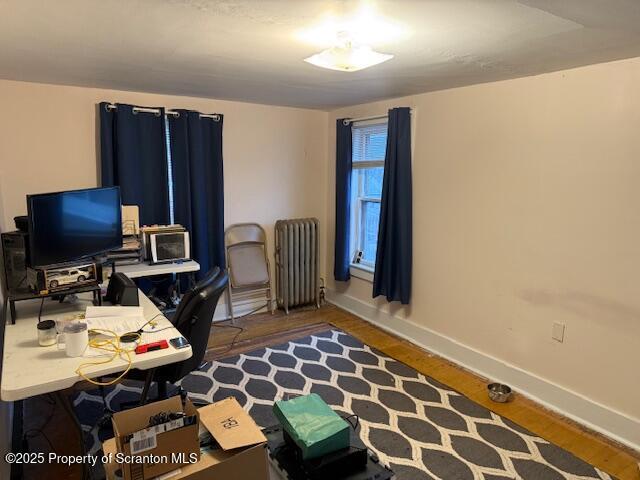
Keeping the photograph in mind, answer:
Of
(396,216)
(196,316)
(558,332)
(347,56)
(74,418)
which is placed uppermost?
(347,56)

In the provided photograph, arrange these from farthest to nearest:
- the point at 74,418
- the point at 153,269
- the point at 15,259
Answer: the point at 153,269 < the point at 15,259 < the point at 74,418

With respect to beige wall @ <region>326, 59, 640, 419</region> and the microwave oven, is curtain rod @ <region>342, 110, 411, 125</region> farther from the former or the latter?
the microwave oven

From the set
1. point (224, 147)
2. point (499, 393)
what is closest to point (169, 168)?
point (224, 147)

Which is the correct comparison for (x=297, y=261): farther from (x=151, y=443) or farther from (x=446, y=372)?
(x=151, y=443)

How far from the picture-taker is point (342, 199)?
418cm

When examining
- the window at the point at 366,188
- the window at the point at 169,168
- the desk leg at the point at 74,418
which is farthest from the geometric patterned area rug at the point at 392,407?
the window at the point at 169,168

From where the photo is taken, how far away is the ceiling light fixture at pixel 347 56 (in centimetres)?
182

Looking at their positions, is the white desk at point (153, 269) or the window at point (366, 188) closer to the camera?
the white desk at point (153, 269)

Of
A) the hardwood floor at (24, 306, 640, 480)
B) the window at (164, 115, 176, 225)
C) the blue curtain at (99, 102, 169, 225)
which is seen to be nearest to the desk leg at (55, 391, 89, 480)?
the hardwood floor at (24, 306, 640, 480)

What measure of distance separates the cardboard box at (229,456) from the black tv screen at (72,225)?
0.96m

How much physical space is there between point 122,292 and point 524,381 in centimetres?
259

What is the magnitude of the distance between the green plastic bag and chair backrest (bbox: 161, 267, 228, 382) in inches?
22.3

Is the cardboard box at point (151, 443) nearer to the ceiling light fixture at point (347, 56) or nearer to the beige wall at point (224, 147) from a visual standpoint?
the ceiling light fixture at point (347, 56)

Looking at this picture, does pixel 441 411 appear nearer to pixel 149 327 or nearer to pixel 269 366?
pixel 269 366
